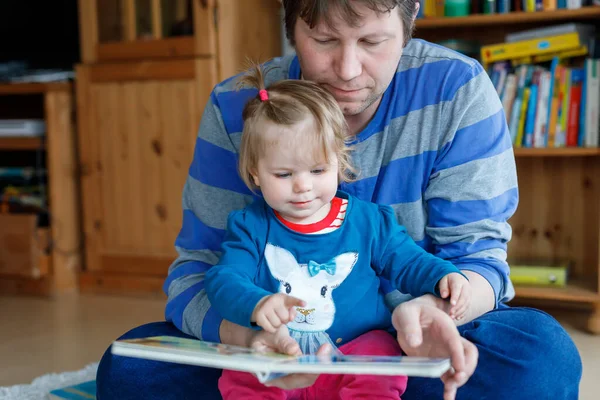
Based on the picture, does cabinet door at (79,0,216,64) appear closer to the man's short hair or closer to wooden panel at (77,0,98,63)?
wooden panel at (77,0,98,63)

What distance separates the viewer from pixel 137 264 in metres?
2.81

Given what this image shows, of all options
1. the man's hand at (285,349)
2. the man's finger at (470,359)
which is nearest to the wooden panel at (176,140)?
the man's hand at (285,349)

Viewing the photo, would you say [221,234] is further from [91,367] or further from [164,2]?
[164,2]

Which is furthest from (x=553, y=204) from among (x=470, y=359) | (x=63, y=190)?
(x=63, y=190)

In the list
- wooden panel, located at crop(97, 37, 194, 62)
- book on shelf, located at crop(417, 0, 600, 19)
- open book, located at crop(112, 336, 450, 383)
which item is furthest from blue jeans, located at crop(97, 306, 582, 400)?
wooden panel, located at crop(97, 37, 194, 62)

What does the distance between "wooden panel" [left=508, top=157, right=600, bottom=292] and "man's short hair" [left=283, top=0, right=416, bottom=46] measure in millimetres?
1401

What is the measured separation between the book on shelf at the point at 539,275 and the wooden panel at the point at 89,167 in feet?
5.03

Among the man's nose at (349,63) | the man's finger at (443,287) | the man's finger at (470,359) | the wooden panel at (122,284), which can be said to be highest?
the man's nose at (349,63)

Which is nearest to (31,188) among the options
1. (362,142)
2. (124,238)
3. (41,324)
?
(124,238)

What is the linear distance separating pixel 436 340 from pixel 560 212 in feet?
5.42

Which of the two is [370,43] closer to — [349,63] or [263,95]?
[349,63]

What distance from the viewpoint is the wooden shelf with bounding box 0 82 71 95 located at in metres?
2.83

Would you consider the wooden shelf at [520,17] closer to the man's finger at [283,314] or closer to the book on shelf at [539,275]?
the book on shelf at [539,275]

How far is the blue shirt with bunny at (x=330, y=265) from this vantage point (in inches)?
45.2
